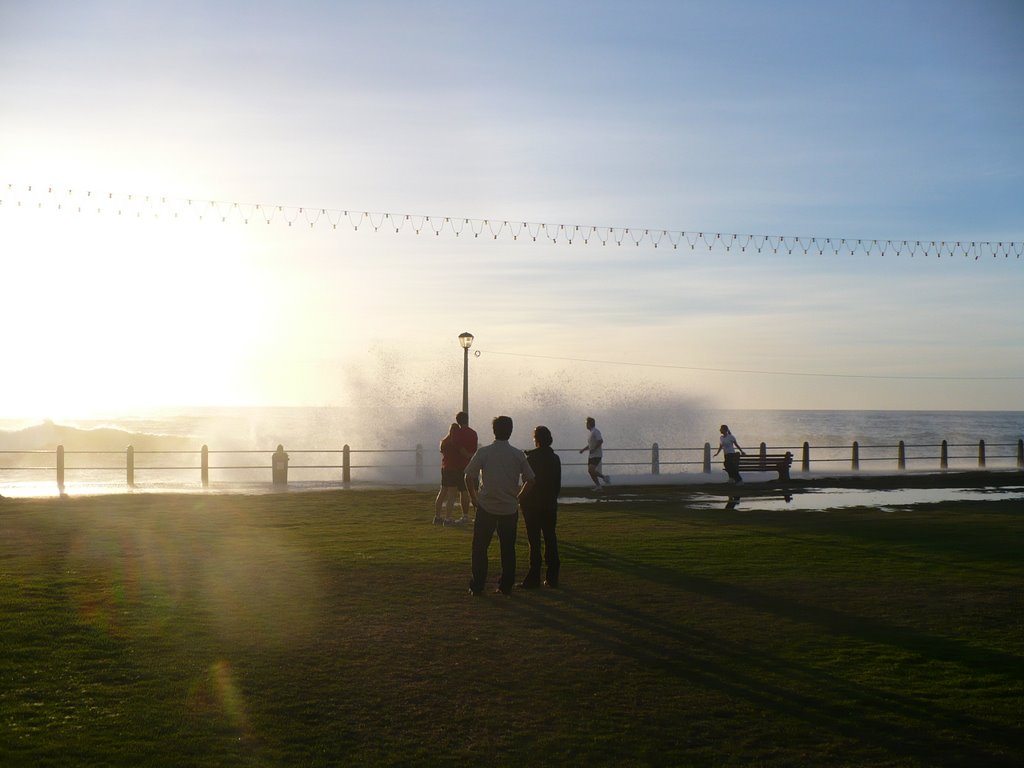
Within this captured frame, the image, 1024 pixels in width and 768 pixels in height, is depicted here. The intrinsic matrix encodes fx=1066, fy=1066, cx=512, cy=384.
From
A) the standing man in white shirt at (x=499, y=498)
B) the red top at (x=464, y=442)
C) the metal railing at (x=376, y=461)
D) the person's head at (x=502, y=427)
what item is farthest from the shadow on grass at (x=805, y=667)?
the metal railing at (x=376, y=461)

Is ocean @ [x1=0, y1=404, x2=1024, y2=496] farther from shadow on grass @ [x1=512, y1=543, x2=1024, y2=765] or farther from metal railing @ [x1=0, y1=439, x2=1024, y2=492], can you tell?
shadow on grass @ [x1=512, y1=543, x2=1024, y2=765]

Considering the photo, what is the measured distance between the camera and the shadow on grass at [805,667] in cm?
615

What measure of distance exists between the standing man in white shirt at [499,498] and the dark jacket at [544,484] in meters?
0.39

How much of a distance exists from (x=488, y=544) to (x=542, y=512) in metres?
0.84

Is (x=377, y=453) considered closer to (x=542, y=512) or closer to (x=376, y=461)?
(x=376, y=461)

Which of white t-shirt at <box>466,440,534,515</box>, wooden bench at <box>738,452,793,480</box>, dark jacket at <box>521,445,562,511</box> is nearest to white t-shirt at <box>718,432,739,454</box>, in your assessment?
wooden bench at <box>738,452,793,480</box>

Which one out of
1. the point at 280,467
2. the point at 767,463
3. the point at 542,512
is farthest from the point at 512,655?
the point at 767,463

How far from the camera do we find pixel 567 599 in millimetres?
10883

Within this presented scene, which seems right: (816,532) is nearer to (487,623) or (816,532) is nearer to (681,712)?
(487,623)

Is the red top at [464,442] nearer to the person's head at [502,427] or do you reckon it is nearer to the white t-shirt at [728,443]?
the person's head at [502,427]

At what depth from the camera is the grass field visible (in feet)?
19.8

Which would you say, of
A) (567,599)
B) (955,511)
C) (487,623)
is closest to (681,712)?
(487,623)

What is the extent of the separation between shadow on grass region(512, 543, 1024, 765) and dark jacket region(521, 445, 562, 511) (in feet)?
3.22

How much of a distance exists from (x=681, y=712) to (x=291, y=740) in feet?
7.87
